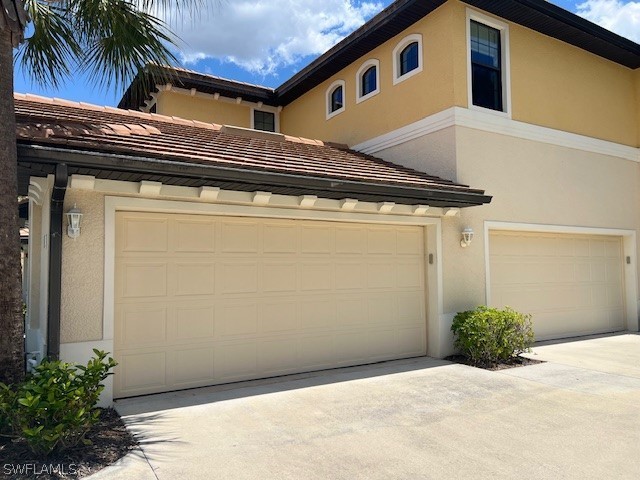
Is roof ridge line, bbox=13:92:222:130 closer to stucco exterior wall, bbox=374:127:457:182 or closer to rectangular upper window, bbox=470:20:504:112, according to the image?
stucco exterior wall, bbox=374:127:457:182

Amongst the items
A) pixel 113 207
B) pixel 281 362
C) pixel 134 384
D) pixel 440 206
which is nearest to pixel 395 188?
pixel 440 206

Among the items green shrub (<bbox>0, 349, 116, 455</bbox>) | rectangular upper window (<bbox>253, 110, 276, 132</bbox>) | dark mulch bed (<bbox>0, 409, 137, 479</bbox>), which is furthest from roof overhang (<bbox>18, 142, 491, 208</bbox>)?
rectangular upper window (<bbox>253, 110, 276, 132</bbox>)

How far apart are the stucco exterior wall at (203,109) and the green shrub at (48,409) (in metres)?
10.6

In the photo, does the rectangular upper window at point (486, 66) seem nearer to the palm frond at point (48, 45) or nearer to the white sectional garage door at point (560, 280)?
the white sectional garage door at point (560, 280)

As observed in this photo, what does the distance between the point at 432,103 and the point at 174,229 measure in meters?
5.79

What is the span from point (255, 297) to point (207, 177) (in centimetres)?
211

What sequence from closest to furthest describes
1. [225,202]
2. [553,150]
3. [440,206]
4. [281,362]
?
[225,202] < [281,362] < [440,206] < [553,150]

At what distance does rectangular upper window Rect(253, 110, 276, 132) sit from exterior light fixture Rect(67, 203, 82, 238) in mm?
9990

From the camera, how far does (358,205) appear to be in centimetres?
801

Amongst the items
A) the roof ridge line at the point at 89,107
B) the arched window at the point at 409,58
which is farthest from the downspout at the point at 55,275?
the arched window at the point at 409,58

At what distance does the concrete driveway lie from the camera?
4273 mm

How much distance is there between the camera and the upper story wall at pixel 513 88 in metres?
9.51

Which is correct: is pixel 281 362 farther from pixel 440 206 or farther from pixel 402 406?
pixel 440 206

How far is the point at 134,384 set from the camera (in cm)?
644
